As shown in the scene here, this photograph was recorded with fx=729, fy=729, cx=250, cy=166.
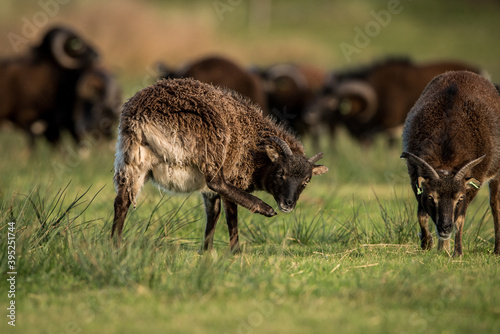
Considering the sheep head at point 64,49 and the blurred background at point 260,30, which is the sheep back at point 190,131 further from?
the blurred background at point 260,30

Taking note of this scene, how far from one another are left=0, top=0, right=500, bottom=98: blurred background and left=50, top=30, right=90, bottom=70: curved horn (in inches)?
219

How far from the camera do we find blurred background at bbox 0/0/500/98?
3447 centimetres

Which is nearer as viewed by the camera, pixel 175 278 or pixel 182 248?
pixel 175 278

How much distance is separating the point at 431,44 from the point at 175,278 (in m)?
45.5

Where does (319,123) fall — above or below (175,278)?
above

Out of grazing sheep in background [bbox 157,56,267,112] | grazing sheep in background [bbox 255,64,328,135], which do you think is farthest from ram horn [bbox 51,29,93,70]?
grazing sheep in background [bbox 157,56,267,112]

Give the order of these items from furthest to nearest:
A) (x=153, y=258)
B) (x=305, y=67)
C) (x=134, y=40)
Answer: (x=134, y=40) → (x=305, y=67) → (x=153, y=258)

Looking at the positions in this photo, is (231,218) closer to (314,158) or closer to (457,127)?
(314,158)

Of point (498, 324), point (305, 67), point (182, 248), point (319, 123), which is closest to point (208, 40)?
point (305, 67)

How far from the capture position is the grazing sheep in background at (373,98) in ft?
61.3

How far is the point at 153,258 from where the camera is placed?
695 cm

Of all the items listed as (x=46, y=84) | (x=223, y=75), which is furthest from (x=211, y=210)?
(x=46, y=84)

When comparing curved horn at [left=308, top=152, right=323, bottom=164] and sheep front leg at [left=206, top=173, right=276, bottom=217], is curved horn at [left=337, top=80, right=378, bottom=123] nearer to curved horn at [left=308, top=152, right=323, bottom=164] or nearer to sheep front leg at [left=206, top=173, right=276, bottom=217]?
curved horn at [left=308, top=152, right=323, bottom=164]

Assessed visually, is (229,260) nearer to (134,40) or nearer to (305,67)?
(305,67)
